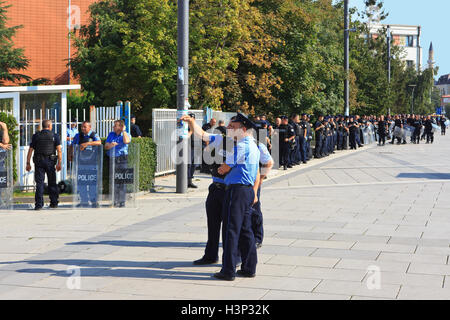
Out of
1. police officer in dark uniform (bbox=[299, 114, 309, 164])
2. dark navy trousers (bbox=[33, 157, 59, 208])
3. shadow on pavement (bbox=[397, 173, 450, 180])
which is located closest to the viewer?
dark navy trousers (bbox=[33, 157, 59, 208])

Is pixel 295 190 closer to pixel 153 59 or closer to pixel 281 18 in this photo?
pixel 153 59

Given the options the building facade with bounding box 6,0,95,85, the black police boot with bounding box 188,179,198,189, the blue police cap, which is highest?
the building facade with bounding box 6,0,95,85

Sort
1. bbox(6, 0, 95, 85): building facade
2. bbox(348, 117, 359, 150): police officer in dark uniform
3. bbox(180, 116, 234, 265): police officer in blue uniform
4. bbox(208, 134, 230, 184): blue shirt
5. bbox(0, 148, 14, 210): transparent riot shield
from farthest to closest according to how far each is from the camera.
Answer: bbox(6, 0, 95, 85): building facade
bbox(348, 117, 359, 150): police officer in dark uniform
bbox(0, 148, 14, 210): transparent riot shield
bbox(180, 116, 234, 265): police officer in blue uniform
bbox(208, 134, 230, 184): blue shirt

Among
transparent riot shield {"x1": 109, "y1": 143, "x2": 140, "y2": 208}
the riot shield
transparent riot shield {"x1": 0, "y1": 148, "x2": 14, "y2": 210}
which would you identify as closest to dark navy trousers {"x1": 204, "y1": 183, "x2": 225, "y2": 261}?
transparent riot shield {"x1": 109, "y1": 143, "x2": 140, "y2": 208}

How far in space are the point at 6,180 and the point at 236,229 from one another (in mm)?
6586

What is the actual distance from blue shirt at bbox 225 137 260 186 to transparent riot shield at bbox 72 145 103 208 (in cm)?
598

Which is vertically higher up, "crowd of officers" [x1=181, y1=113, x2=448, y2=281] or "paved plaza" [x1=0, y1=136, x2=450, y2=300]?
"crowd of officers" [x1=181, y1=113, x2=448, y2=281]

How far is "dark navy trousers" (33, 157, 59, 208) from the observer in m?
11.4

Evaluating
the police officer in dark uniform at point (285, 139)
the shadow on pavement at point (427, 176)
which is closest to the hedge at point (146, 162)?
the police officer in dark uniform at point (285, 139)

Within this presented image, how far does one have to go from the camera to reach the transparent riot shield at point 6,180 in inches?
445

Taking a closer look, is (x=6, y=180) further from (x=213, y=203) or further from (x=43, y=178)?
(x=213, y=203)

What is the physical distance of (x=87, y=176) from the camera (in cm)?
1180

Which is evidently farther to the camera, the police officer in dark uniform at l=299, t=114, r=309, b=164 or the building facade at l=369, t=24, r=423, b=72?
the building facade at l=369, t=24, r=423, b=72

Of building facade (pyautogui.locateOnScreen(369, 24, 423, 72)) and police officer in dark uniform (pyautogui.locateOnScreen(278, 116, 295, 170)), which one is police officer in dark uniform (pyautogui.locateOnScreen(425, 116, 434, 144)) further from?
→ building facade (pyautogui.locateOnScreen(369, 24, 423, 72))
